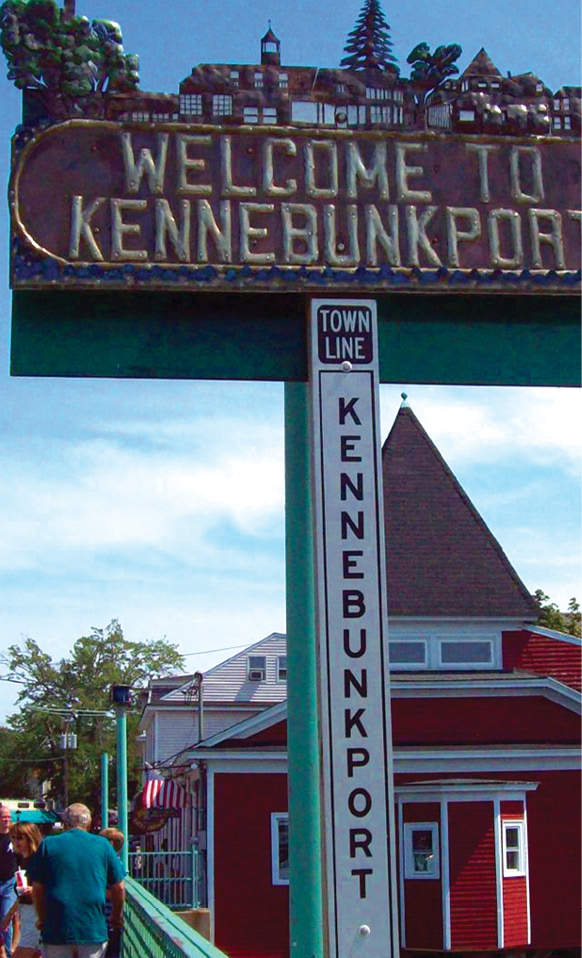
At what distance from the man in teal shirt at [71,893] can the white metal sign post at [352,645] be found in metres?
2.39

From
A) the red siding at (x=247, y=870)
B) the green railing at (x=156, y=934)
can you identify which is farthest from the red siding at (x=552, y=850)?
the green railing at (x=156, y=934)

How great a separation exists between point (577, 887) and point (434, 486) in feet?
32.4

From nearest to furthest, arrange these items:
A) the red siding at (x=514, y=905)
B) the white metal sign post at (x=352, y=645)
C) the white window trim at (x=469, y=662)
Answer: the white metal sign post at (x=352, y=645) → the red siding at (x=514, y=905) → the white window trim at (x=469, y=662)

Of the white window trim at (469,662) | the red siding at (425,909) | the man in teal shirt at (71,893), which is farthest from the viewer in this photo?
the white window trim at (469,662)

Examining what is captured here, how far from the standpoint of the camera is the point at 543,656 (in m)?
29.4

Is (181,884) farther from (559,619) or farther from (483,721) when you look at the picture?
(559,619)

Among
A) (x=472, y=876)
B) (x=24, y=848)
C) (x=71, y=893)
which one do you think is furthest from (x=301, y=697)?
(x=472, y=876)

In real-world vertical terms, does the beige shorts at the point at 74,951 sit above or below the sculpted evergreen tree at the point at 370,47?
below

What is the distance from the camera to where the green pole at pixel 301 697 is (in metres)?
7.36

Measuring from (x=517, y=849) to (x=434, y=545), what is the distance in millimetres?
7518

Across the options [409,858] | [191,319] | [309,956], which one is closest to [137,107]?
[191,319]

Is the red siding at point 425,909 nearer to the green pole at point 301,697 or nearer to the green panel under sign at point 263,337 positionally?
the green pole at point 301,697

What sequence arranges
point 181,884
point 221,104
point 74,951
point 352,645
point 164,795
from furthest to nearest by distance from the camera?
1. point 164,795
2. point 181,884
3. point 74,951
4. point 221,104
5. point 352,645

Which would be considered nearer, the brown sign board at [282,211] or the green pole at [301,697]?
the brown sign board at [282,211]
